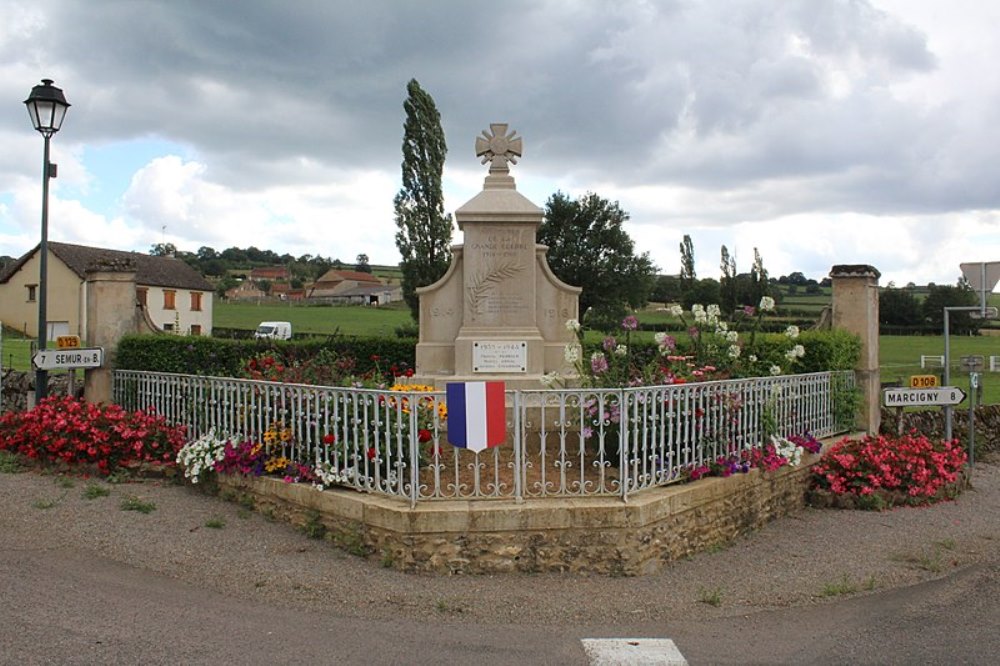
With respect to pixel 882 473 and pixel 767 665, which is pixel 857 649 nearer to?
pixel 767 665

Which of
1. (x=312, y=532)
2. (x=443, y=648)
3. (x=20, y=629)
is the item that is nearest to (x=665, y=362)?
(x=312, y=532)

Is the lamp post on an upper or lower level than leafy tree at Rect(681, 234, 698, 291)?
lower

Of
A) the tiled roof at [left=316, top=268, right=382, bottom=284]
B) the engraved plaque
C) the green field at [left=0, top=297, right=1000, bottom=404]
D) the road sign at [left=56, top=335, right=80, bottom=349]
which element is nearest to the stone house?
the tiled roof at [left=316, top=268, right=382, bottom=284]

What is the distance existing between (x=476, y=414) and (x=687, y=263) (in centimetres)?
6084

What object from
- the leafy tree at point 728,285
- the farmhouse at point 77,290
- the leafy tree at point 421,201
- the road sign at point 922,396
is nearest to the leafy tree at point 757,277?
the leafy tree at point 728,285

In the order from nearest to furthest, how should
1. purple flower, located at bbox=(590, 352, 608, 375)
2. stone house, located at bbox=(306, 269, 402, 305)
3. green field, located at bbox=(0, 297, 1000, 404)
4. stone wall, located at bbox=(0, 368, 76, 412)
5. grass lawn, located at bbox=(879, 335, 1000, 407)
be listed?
1. purple flower, located at bbox=(590, 352, 608, 375)
2. stone wall, located at bbox=(0, 368, 76, 412)
3. grass lawn, located at bbox=(879, 335, 1000, 407)
4. green field, located at bbox=(0, 297, 1000, 404)
5. stone house, located at bbox=(306, 269, 402, 305)

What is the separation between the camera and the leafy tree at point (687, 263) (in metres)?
64.1

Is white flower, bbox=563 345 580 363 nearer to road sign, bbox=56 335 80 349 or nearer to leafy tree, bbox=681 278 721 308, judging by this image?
road sign, bbox=56 335 80 349

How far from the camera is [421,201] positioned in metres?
32.6

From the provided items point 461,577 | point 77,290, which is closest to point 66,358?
point 461,577

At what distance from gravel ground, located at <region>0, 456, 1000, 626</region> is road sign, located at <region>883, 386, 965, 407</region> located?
181cm

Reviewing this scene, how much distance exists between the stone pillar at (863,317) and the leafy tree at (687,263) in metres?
54.3

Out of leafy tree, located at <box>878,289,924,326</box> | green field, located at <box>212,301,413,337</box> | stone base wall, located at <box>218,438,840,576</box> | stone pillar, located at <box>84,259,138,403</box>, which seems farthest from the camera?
green field, located at <box>212,301,413,337</box>

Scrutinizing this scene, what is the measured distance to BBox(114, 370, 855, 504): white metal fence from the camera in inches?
242
